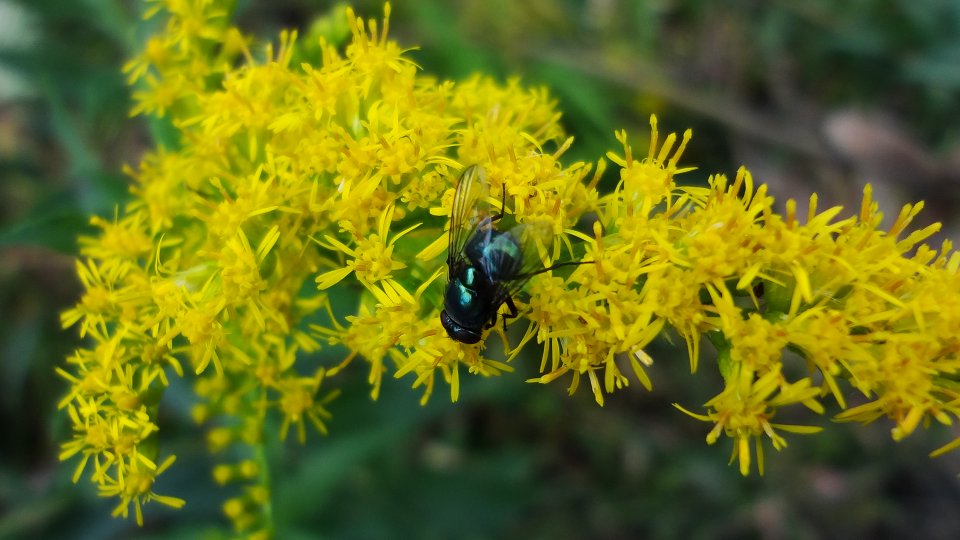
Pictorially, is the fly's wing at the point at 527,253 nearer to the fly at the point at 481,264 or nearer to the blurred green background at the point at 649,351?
the fly at the point at 481,264

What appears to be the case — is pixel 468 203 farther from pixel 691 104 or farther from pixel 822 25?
pixel 822 25

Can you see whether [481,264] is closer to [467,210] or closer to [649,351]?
[467,210]

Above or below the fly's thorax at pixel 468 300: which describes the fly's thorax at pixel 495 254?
above

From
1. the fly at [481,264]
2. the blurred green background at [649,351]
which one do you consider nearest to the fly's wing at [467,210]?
the fly at [481,264]

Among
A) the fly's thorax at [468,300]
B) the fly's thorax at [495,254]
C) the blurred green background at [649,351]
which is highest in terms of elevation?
the fly's thorax at [495,254]

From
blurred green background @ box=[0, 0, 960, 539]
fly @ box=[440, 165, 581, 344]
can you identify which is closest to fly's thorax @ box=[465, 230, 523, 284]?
fly @ box=[440, 165, 581, 344]

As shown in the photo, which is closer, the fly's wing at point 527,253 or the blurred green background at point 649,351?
the fly's wing at point 527,253
